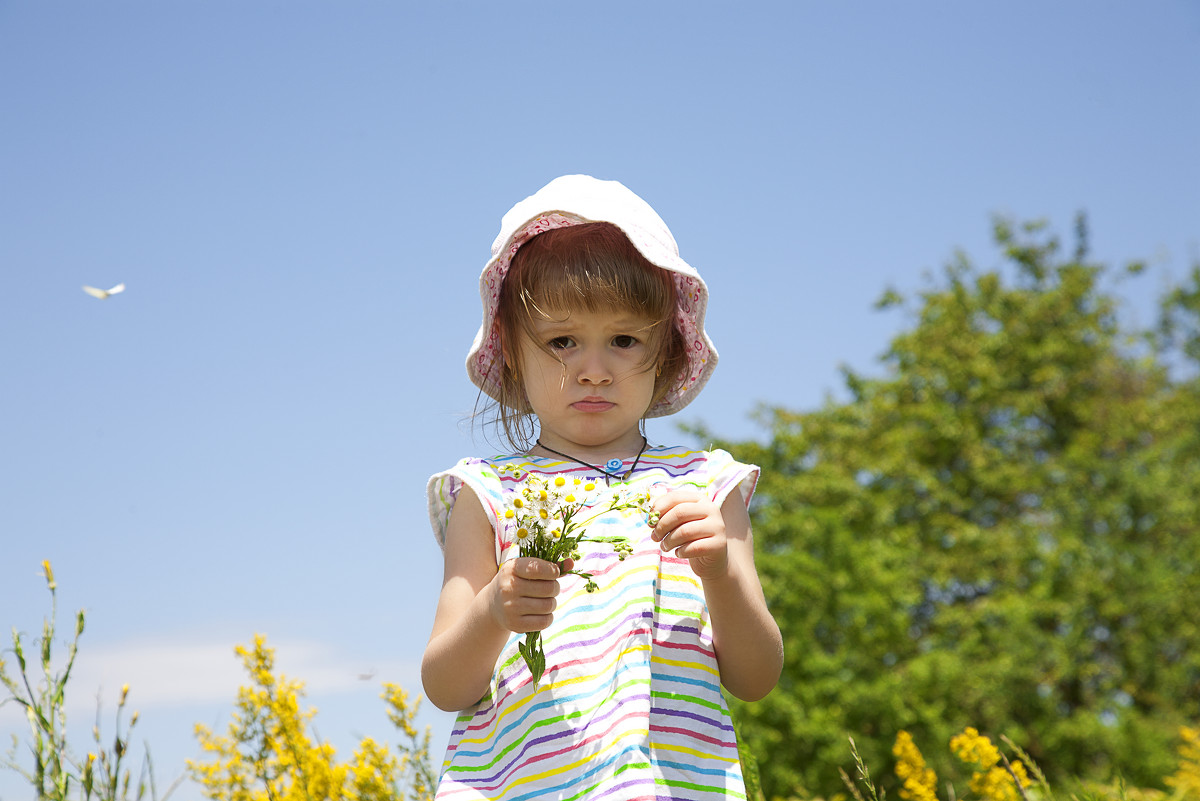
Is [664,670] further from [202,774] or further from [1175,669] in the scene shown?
[1175,669]

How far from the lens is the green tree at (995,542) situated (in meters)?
14.7

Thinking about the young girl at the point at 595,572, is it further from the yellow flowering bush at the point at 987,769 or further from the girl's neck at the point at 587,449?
the yellow flowering bush at the point at 987,769

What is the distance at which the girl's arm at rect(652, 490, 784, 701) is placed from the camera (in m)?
1.94

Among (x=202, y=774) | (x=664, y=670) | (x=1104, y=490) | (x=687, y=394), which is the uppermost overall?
(x=1104, y=490)

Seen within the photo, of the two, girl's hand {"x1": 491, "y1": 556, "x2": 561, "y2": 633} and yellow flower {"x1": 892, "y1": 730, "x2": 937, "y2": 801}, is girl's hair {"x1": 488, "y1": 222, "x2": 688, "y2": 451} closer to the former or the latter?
girl's hand {"x1": 491, "y1": 556, "x2": 561, "y2": 633}

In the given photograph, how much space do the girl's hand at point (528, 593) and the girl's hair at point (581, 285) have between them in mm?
655

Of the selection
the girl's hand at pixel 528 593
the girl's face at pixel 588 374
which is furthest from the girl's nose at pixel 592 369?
the girl's hand at pixel 528 593

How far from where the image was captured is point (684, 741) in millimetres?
2139

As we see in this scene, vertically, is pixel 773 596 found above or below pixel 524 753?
above

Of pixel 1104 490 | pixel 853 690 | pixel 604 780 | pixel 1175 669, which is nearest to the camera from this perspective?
pixel 604 780

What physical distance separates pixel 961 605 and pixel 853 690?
3.63m

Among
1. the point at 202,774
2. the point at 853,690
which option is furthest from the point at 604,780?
the point at 853,690

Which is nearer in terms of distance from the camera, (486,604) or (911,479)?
(486,604)

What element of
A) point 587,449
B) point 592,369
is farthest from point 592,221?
point 587,449
